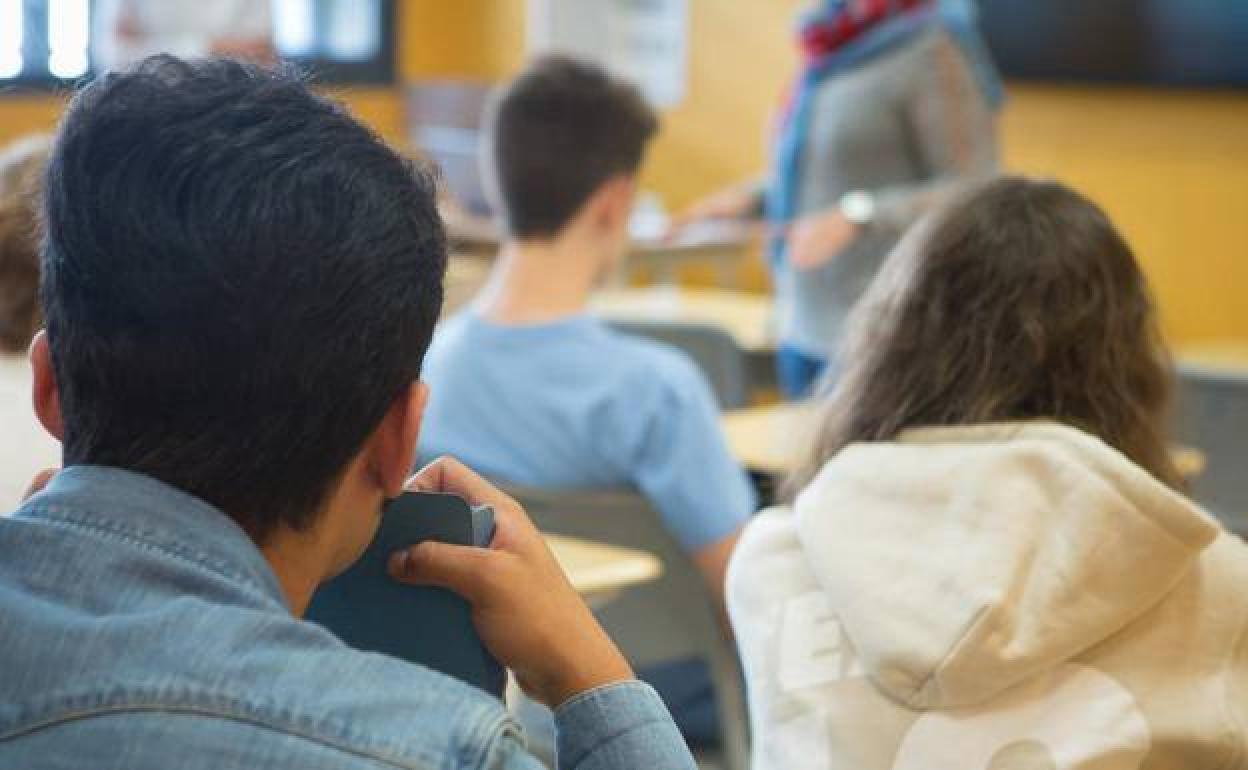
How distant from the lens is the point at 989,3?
5852mm

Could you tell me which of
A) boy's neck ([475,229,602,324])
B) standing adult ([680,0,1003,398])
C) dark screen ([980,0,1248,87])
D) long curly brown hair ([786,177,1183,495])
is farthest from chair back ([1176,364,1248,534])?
long curly brown hair ([786,177,1183,495])

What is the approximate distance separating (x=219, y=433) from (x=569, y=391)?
5.39 feet

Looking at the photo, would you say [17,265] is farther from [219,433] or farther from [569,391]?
[219,433]

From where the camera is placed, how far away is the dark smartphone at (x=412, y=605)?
1.01 m

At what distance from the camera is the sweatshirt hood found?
4.60 ft

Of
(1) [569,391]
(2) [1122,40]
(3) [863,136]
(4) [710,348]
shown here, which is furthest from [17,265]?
(2) [1122,40]

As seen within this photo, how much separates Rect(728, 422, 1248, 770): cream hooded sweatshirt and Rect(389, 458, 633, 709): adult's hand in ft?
1.52

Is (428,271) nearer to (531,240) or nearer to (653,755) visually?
(653,755)

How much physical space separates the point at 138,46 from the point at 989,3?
263 centimetres

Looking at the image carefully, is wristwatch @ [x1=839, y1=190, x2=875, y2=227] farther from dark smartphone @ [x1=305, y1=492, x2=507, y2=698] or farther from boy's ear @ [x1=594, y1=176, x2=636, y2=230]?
dark smartphone @ [x1=305, y1=492, x2=507, y2=698]

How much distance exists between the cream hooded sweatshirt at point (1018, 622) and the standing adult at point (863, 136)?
172cm

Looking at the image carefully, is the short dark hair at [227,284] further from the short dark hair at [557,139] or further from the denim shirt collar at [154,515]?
the short dark hair at [557,139]

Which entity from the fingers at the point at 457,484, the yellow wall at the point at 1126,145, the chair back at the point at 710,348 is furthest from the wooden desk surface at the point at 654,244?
the fingers at the point at 457,484

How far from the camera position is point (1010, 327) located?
161 centimetres
